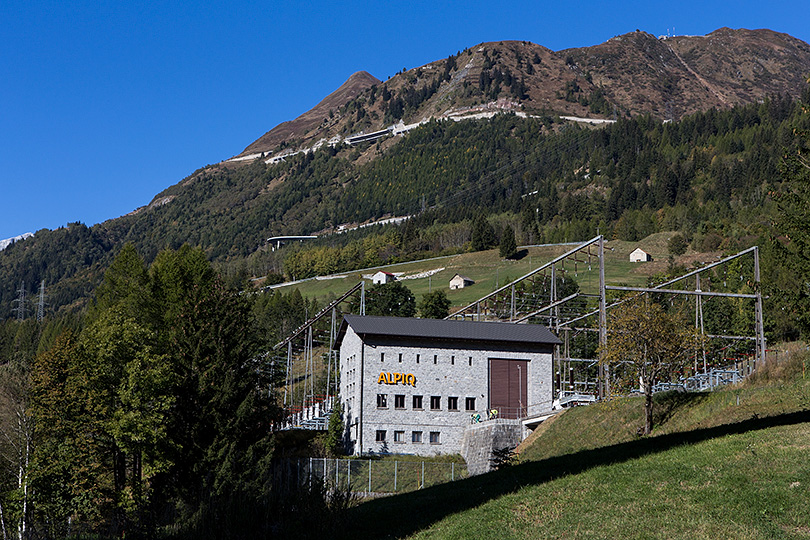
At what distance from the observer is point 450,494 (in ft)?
79.7

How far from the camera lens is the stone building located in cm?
5759

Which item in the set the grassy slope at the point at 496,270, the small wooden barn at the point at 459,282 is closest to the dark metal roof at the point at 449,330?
the grassy slope at the point at 496,270

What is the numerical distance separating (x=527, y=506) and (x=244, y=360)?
1082 inches

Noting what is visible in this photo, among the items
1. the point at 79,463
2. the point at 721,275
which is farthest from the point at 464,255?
the point at 79,463

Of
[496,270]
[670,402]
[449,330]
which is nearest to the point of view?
[670,402]

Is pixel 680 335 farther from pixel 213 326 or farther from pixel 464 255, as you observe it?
pixel 464 255

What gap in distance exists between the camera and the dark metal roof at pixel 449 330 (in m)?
59.2

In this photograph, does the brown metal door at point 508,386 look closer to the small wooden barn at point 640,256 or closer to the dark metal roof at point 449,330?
the dark metal roof at point 449,330

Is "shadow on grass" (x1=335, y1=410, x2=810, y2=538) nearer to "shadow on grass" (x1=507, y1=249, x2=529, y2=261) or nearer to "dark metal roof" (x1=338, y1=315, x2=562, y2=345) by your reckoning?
"dark metal roof" (x1=338, y1=315, x2=562, y2=345)

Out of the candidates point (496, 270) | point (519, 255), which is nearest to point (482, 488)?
point (496, 270)

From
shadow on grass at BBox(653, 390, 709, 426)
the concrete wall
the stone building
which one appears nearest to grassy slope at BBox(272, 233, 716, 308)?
the stone building

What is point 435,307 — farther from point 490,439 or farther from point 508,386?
point 490,439

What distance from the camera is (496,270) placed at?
161 m

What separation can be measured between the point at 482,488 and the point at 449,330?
3654 centimetres
